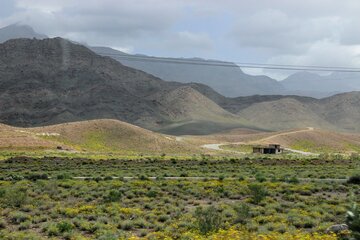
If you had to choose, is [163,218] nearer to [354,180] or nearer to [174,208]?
[174,208]

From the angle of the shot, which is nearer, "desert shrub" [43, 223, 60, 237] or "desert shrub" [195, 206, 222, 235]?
"desert shrub" [195, 206, 222, 235]

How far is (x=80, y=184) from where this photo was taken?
1282 inches

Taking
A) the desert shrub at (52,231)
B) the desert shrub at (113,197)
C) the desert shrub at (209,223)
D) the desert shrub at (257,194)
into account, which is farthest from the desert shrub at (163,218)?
the desert shrub at (257,194)

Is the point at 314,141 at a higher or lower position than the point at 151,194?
lower

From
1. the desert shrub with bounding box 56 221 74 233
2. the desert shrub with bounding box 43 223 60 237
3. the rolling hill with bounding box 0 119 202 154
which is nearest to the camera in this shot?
the desert shrub with bounding box 43 223 60 237

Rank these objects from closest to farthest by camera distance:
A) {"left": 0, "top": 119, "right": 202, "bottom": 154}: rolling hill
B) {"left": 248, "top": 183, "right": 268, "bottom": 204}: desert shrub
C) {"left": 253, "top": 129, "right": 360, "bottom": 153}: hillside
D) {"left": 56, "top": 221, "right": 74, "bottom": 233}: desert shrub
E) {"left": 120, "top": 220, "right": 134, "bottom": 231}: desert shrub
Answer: {"left": 56, "top": 221, "right": 74, "bottom": 233}: desert shrub
{"left": 120, "top": 220, "right": 134, "bottom": 231}: desert shrub
{"left": 248, "top": 183, "right": 268, "bottom": 204}: desert shrub
{"left": 0, "top": 119, "right": 202, "bottom": 154}: rolling hill
{"left": 253, "top": 129, "right": 360, "bottom": 153}: hillside

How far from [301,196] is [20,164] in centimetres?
3394

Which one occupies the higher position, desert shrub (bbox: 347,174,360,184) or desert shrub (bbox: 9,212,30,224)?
desert shrub (bbox: 347,174,360,184)

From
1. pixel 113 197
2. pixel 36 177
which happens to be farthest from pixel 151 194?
pixel 36 177

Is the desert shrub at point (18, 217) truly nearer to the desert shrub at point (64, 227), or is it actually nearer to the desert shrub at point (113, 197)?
the desert shrub at point (64, 227)

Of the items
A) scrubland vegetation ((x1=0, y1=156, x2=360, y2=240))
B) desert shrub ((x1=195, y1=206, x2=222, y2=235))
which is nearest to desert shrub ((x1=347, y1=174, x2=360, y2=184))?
scrubland vegetation ((x1=0, y1=156, x2=360, y2=240))

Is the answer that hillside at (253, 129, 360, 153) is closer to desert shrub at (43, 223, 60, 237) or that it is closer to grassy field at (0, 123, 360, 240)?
grassy field at (0, 123, 360, 240)

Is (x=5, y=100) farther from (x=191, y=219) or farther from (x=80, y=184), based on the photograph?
(x=191, y=219)

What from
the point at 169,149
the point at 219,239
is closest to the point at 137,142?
the point at 169,149
